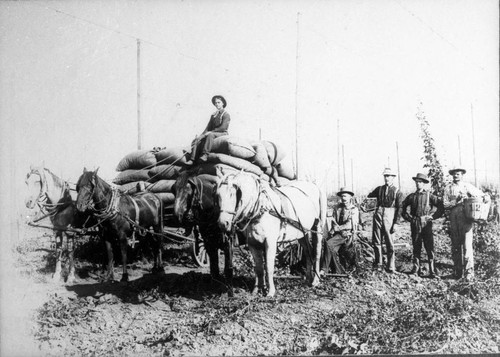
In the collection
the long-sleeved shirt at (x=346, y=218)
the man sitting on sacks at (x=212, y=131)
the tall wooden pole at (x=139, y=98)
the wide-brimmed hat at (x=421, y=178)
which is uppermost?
the tall wooden pole at (x=139, y=98)

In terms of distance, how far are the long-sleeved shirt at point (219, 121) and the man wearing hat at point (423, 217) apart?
13.1 ft

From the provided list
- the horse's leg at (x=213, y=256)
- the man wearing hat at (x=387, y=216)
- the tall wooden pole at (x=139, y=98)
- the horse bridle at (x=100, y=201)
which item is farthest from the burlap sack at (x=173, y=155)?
the man wearing hat at (x=387, y=216)

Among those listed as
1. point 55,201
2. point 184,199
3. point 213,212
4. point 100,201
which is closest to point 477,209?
point 213,212

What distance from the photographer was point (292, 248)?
313 inches

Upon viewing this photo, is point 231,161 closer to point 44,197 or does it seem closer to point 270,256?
point 270,256

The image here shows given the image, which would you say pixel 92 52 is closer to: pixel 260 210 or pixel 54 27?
pixel 54 27

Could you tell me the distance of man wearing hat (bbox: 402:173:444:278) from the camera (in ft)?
25.1

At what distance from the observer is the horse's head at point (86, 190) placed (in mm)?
6758

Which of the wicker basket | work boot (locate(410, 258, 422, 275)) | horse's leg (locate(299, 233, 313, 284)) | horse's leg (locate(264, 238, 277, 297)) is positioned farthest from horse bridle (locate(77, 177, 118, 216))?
the wicker basket

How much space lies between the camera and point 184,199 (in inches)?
253

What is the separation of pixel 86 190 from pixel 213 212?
7.74 feet

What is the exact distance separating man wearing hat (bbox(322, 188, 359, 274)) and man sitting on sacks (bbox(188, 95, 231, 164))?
9.16 feet

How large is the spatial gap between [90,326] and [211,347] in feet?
6.00

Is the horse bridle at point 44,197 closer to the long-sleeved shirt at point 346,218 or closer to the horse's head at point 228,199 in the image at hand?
the horse's head at point 228,199
